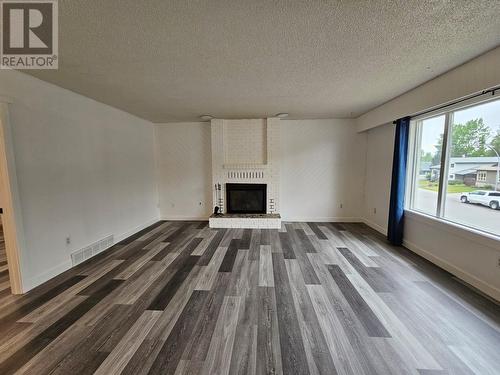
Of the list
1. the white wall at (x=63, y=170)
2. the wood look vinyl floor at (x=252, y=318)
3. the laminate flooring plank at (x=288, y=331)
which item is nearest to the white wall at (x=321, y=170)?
the wood look vinyl floor at (x=252, y=318)

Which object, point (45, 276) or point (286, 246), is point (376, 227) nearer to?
point (286, 246)

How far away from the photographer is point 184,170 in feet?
16.8

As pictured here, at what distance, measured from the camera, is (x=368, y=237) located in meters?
3.89

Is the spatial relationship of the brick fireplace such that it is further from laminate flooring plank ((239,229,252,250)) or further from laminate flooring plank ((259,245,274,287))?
laminate flooring plank ((259,245,274,287))

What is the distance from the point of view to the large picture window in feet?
7.34

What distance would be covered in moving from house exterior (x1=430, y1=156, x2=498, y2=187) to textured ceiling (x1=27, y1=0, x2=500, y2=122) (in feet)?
3.77

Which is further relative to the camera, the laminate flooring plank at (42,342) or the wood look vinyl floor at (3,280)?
the wood look vinyl floor at (3,280)

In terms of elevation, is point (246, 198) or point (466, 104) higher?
point (466, 104)

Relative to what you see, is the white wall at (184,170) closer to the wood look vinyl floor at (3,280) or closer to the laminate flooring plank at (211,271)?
the laminate flooring plank at (211,271)

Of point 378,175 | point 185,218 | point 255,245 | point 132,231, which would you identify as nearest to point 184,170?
point 185,218

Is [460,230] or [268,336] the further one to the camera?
[460,230]

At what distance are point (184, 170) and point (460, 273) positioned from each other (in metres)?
5.28

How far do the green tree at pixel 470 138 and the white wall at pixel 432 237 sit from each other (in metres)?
0.97
